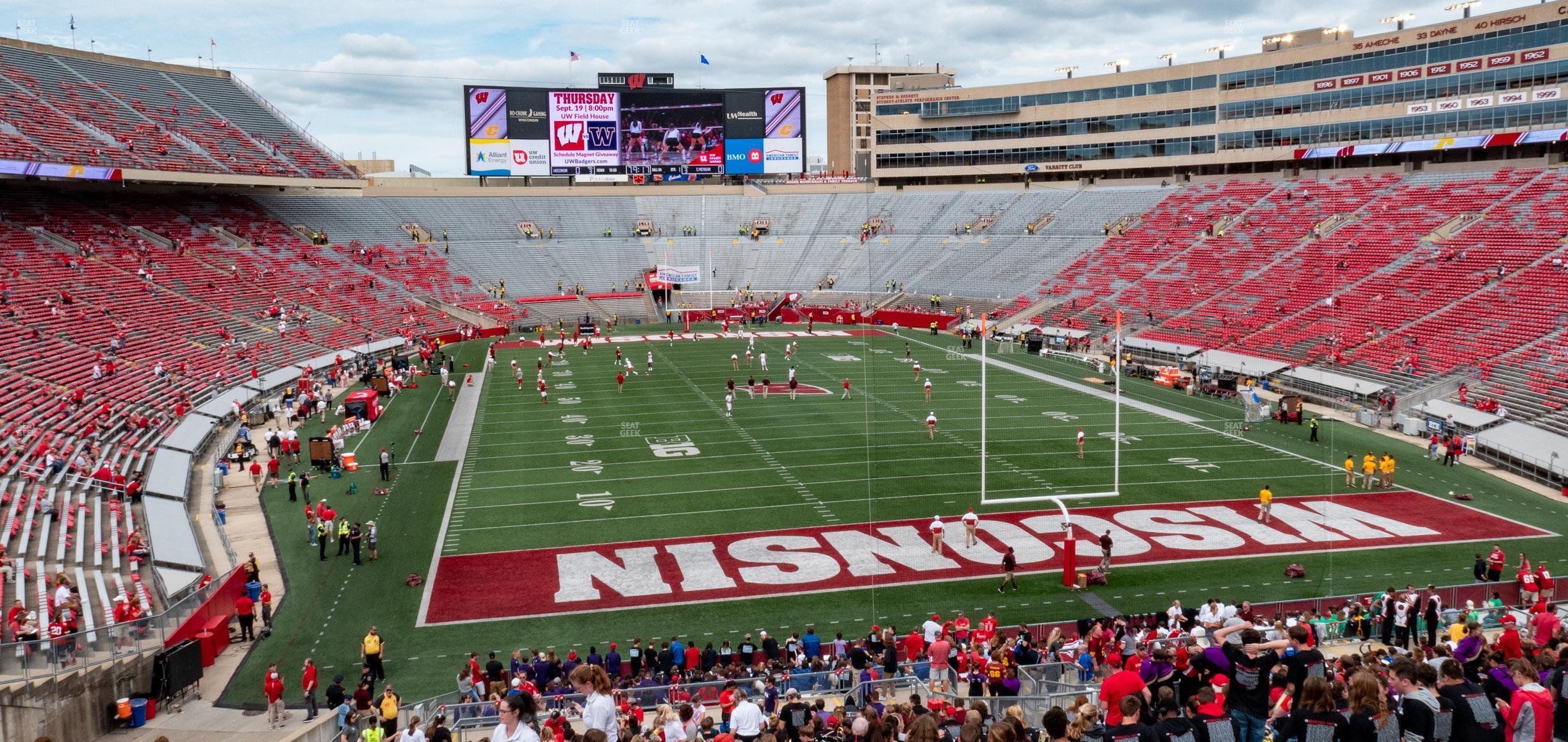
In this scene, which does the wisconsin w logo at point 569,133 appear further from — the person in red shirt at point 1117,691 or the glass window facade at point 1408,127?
the person in red shirt at point 1117,691

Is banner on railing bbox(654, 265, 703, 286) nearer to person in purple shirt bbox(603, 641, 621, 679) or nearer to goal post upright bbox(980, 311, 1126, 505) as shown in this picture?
goal post upright bbox(980, 311, 1126, 505)

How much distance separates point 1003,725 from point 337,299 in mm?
47110

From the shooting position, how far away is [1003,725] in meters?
5.45

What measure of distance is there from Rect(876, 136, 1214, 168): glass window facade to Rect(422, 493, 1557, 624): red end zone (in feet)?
140

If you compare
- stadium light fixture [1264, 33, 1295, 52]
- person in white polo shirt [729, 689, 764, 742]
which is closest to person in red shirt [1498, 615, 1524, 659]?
person in white polo shirt [729, 689, 764, 742]

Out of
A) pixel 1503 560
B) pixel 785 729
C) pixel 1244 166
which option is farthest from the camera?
pixel 1244 166

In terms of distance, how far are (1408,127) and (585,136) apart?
4251 cm

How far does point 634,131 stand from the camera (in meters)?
65.8

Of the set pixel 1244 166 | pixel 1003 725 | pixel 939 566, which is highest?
pixel 1244 166

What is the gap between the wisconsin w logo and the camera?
2549 inches

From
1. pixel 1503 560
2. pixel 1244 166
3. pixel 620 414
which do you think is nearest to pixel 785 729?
pixel 1503 560

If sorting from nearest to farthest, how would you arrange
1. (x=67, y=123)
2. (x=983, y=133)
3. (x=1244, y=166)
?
(x=67, y=123)
(x=1244, y=166)
(x=983, y=133)

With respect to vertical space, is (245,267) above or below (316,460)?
above

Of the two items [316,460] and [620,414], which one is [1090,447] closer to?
[620,414]
